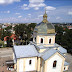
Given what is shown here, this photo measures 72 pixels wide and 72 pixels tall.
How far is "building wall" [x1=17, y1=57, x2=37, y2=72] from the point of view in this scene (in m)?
15.9

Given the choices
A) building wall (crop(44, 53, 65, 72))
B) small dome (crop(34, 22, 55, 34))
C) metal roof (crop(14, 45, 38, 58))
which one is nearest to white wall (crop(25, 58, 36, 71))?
metal roof (crop(14, 45, 38, 58))

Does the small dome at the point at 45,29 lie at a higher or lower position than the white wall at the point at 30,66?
higher

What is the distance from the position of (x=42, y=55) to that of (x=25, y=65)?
3.62m

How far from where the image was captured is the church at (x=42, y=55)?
15091mm

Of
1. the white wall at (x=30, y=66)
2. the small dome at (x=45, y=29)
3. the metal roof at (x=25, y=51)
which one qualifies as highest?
the small dome at (x=45, y=29)

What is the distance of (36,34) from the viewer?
17578mm

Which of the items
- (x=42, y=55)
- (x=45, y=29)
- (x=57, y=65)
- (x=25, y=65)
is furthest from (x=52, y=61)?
(x=45, y=29)

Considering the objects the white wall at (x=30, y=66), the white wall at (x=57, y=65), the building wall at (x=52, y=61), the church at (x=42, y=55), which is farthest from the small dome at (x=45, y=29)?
the white wall at (x=30, y=66)

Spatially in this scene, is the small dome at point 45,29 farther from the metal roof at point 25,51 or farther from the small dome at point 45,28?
the metal roof at point 25,51

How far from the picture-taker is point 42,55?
53.3ft

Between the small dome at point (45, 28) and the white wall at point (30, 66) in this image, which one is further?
the small dome at point (45, 28)

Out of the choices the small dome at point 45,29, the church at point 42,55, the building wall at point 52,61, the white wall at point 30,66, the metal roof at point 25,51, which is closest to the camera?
the building wall at point 52,61

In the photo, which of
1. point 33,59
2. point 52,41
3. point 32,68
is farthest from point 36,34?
point 32,68

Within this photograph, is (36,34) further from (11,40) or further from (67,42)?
(11,40)
